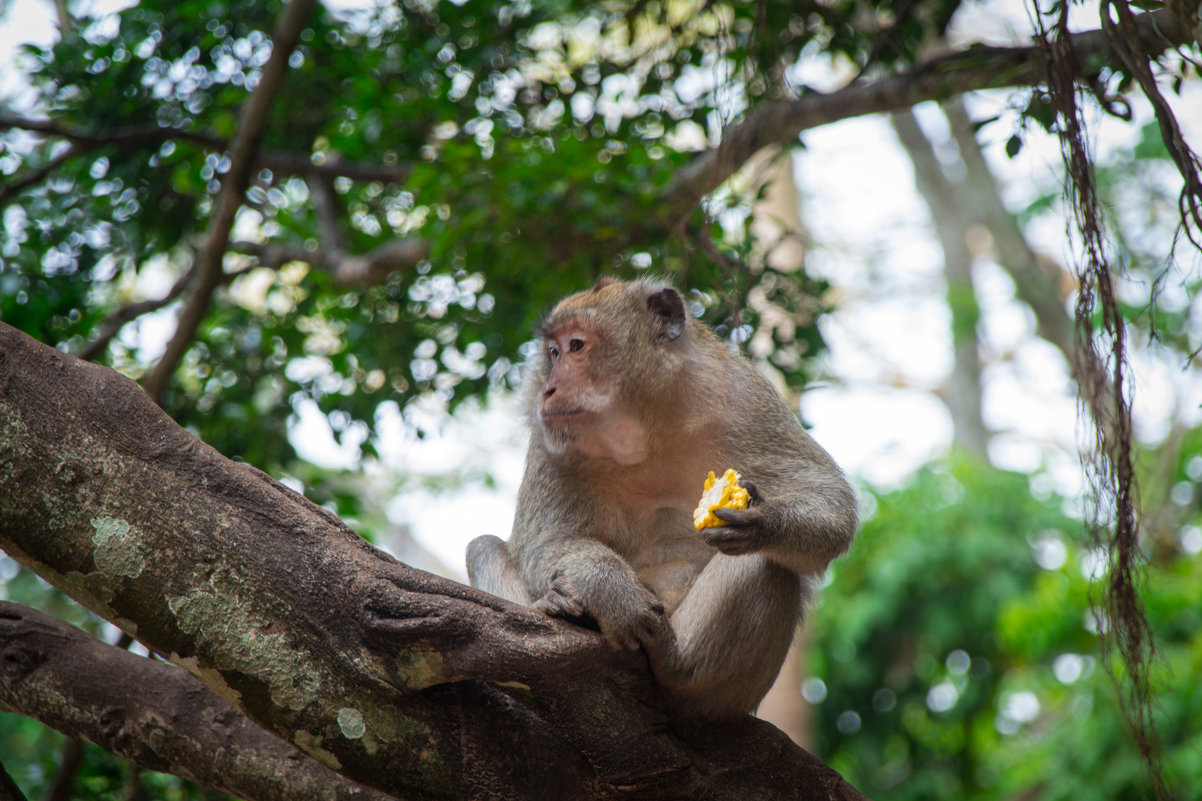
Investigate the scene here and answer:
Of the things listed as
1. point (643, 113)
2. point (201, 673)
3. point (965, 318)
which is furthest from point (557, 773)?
point (965, 318)

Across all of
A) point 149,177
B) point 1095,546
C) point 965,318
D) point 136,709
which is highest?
point 965,318

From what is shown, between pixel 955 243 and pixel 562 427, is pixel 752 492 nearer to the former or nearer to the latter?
pixel 562 427

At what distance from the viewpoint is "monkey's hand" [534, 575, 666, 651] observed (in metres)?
2.94

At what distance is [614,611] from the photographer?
2.96 meters

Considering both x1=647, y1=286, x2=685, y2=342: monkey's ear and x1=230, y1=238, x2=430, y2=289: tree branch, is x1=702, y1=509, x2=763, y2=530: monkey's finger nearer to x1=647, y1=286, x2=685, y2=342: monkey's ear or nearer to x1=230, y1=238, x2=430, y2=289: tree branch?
x1=647, y1=286, x2=685, y2=342: monkey's ear

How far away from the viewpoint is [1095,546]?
2.90m

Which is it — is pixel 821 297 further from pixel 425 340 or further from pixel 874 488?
pixel 874 488

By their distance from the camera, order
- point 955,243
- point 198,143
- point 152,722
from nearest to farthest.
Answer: point 152,722 < point 198,143 < point 955,243

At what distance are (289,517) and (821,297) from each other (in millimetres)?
3658

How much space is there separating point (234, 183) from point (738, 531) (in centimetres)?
338

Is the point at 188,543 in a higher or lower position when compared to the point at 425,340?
lower

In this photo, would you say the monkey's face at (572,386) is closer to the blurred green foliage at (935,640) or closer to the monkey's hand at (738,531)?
the monkey's hand at (738,531)

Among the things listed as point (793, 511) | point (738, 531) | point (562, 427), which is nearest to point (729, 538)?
point (738, 531)

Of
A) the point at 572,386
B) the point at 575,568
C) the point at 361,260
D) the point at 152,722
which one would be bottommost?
the point at 152,722
